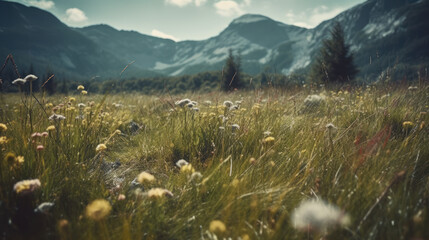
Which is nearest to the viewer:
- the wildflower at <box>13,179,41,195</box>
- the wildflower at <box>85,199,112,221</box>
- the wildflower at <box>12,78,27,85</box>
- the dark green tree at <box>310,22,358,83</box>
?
the wildflower at <box>85,199,112,221</box>

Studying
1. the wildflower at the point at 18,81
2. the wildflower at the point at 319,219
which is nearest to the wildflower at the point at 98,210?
the wildflower at the point at 319,219

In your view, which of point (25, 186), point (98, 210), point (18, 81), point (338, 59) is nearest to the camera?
point (98, 210)

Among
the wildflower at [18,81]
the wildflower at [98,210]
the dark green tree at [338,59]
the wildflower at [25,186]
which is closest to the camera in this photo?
the wildflower at [98,210]

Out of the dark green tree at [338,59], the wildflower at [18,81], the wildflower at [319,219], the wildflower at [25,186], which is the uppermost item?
the dark green tree at [338,59]

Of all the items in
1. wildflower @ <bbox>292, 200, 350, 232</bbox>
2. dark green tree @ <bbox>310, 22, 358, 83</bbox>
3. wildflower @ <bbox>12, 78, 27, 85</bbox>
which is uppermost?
dark green tree @ <bbox>310, 22, 358, 83</bbox>

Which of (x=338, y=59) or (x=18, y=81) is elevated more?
(x=338, y=59)

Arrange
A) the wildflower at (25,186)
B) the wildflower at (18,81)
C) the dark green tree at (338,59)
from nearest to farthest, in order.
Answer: the wildflower at (25,186), the wildflower at (18,81), the dark green tree at (338,59)

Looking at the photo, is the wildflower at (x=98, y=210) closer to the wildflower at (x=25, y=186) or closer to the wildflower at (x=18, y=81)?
the wildflower at (x=25, y=186)

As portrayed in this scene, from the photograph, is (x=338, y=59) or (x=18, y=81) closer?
(x=18, y=81)

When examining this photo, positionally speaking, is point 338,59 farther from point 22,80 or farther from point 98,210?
point 98,210

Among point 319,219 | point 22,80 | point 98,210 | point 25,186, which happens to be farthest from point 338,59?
point 25,186

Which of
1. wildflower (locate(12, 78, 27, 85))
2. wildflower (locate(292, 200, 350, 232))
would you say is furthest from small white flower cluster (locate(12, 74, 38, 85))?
wildflower (locate(292, 200, 350, 232))

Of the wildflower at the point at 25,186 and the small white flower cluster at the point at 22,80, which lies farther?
the small white flower cluster at the point at 22,80

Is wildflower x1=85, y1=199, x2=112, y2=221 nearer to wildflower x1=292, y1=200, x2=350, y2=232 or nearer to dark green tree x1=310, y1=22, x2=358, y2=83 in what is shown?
wildflower x1=292, y1=200, x2=350, y2=232
